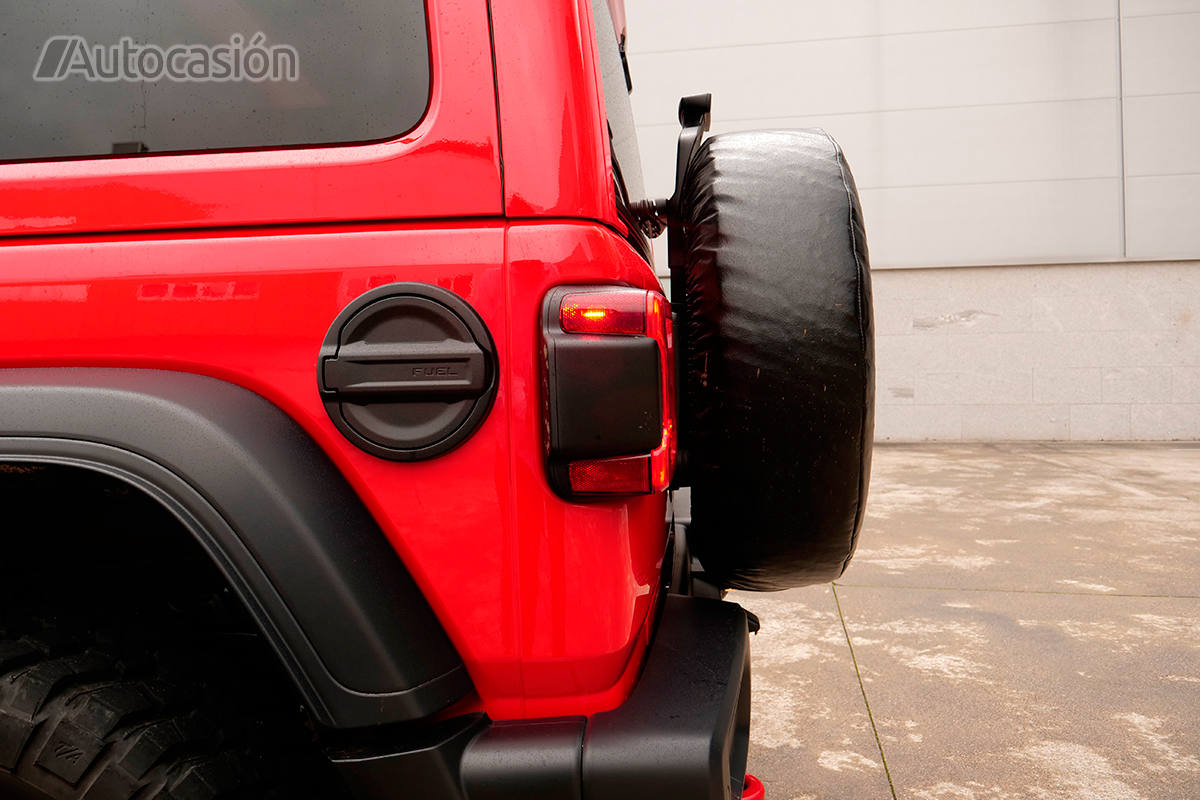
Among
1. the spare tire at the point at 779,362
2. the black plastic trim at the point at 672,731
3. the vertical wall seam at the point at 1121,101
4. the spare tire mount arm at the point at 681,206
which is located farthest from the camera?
the vertical wall seam at the point at 1121,101

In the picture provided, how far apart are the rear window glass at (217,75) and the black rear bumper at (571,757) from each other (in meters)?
0.70

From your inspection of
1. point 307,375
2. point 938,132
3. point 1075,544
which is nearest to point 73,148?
point 307,375

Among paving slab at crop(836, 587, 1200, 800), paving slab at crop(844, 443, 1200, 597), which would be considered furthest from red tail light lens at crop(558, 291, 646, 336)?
paving slab at crop(844, 443, 1200, 597)

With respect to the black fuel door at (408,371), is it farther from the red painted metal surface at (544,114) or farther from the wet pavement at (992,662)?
the wet pavement at (992,662)

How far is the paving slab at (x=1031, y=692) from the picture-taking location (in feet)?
6.52

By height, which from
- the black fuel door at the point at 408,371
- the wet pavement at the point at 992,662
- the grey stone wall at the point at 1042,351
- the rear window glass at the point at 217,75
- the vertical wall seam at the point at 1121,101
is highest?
the vertical wall seam at the point at 1121,101

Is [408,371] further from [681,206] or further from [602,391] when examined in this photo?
[681,206]

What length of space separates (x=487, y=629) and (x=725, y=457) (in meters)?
0.43

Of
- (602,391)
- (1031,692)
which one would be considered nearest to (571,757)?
(602,391)

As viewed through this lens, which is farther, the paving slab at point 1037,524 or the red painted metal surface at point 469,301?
the paving slab at point 1037,524

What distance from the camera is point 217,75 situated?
3.18ft

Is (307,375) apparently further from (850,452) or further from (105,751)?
(850,452)

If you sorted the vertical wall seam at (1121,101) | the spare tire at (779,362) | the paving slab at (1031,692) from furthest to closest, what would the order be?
the vertical wall seam at (1121,101)
the paving slab at (1031,692)
the spare tire at (779,362)

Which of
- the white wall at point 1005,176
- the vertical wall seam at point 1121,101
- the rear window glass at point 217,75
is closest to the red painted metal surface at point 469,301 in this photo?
the rear window glass at point 217,75
